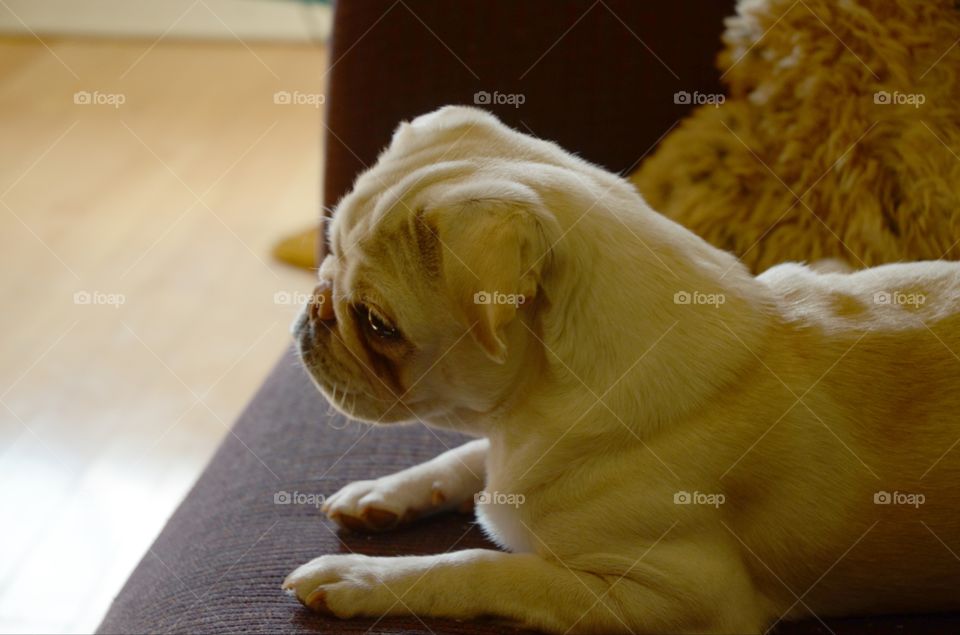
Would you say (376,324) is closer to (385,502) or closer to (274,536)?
(385,502)

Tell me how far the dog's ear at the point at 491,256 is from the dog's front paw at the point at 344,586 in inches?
17.6

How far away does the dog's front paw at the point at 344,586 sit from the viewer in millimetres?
1761

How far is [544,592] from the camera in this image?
1730mm

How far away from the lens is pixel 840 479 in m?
1.72

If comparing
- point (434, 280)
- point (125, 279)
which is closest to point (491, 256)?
point (434, 280)

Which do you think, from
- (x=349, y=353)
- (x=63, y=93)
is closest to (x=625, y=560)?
(x=349, y=353)

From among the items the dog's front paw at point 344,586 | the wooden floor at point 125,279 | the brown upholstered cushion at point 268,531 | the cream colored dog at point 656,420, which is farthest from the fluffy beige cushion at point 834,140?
the wooden floor at point 125,279

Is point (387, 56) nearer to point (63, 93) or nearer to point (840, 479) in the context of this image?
point (840, 479)

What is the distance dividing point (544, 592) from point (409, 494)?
0.40 meters

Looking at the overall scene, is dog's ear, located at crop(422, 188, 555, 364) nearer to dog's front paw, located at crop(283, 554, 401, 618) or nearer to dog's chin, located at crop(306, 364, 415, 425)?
dog's chin, located at crop(306, 364, 415, 425)

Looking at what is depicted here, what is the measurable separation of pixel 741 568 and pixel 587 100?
1266mm

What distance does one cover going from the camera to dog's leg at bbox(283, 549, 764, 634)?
5.58ft

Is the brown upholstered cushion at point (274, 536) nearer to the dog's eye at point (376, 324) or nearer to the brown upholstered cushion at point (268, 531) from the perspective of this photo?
the brown upholstered cushion at point (268, 531)

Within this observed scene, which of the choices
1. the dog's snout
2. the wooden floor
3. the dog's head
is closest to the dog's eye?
the dog's head
